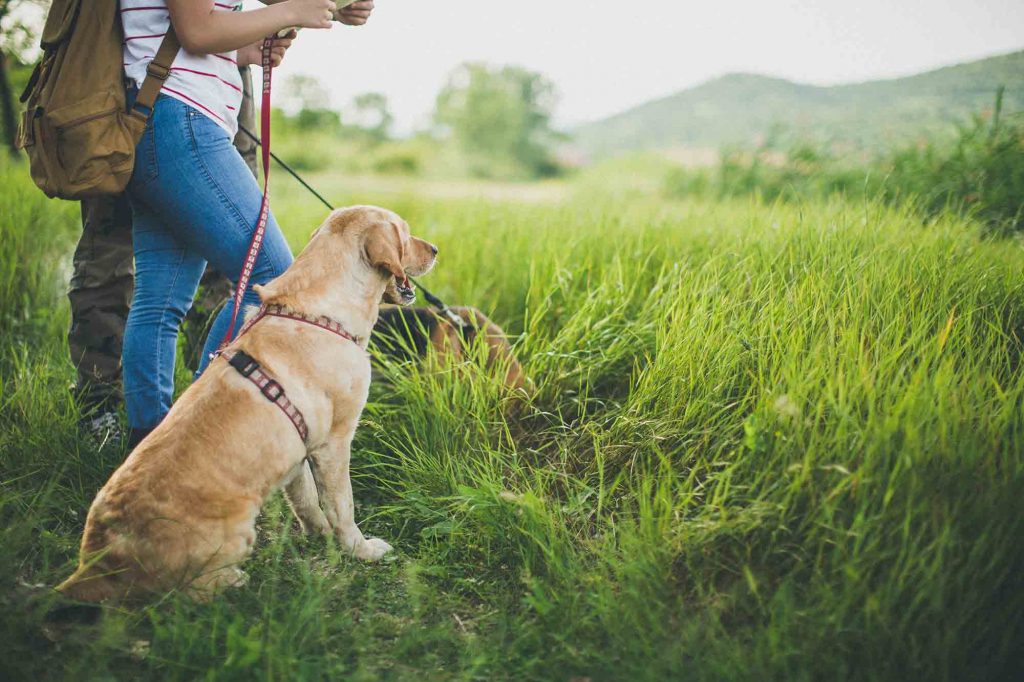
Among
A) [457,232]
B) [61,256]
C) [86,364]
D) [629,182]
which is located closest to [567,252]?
[457,232]

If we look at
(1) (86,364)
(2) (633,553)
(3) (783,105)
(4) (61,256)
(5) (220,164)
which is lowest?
(2) (633,553)

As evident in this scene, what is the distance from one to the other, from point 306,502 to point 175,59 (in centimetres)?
167

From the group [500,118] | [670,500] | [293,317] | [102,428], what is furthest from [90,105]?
[500,118]

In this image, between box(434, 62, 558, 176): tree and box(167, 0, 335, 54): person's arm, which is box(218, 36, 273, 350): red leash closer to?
box(167, 0, 335, 54): person's arm

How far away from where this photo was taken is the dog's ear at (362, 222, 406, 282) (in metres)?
2.28

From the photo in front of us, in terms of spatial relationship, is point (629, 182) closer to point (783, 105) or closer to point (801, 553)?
point (783, 105)

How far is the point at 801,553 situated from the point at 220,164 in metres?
2.39

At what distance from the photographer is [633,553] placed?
2.15 m

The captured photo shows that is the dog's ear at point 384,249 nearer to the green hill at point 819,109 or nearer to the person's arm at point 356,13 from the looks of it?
the person's arm at point 356,13

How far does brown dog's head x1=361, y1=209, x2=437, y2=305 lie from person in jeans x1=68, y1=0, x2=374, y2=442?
1105 millimetres

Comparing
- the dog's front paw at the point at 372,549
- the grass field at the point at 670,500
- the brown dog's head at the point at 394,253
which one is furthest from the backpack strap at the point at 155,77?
the dog's front paw at the point at 372,549

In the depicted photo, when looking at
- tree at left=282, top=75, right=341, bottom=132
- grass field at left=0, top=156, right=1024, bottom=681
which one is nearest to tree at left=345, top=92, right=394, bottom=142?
tree at left=282, top=75, right=341, bottom=132

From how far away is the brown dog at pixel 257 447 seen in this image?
73.8 inches

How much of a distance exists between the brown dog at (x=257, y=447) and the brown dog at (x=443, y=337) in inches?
25.2
